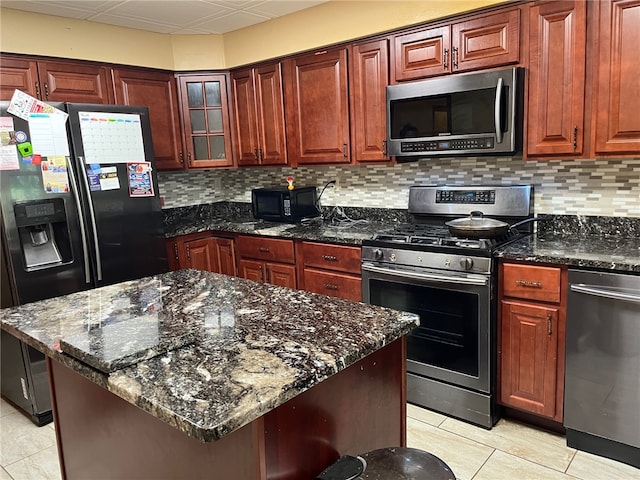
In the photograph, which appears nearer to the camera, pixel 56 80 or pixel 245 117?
pixel 56 80

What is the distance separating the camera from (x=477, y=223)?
2764 mm

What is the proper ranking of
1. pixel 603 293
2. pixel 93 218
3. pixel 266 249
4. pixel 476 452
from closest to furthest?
pixel 603 293 → pixel 476 452 → pixel 93 218 → pixel 266 249

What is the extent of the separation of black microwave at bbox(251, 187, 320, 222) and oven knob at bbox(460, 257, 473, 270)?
4.98ft

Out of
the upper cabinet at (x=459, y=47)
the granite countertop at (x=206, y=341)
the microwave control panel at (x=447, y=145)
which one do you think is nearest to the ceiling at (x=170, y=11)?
the upper cabinet at (x=459, y=47)

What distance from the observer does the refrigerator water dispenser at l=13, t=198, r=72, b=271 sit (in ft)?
8.88

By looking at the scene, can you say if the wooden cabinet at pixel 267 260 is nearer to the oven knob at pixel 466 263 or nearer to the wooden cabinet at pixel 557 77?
the oven knob at pixel 466 263

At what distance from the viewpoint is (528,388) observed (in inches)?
96.4

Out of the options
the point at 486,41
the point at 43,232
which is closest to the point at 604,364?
the point at 486,41

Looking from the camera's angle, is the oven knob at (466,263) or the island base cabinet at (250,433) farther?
the oven knob at (466,263)

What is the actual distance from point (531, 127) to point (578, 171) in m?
0.43

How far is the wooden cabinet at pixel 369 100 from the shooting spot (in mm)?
3018

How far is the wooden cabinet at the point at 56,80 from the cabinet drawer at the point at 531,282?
286 cm

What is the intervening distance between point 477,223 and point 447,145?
1.55 ft

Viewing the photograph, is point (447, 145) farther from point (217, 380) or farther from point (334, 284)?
point (217, 380)
